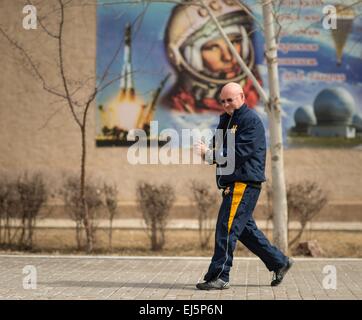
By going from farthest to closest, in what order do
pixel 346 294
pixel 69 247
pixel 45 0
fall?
pixel 45 0 < pixel 69 247 < pixel 346 294

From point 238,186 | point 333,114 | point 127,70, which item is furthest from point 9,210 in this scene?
point 333,114

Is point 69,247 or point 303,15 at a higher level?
point 303,15

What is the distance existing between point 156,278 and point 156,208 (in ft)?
13.0

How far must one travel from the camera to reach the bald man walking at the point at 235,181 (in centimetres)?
881

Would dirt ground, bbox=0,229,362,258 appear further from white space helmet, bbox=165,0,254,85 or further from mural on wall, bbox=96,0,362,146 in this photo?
white space helmet, bbox=165,0,254,85

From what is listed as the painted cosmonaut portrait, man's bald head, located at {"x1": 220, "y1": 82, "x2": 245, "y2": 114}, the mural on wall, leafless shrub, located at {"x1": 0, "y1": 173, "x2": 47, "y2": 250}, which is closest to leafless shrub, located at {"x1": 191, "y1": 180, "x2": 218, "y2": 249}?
leafless shrub, located at {"x1": 0, "y1": 173, "x2": 47, "y2": 250}

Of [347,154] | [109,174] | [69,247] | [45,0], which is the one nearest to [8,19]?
[45,0]

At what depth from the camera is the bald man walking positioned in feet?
28.9

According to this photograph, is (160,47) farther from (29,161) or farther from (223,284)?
(223,284)

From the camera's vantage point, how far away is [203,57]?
727 inches

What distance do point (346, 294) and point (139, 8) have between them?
36.5ft

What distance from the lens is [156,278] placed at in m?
9.90
